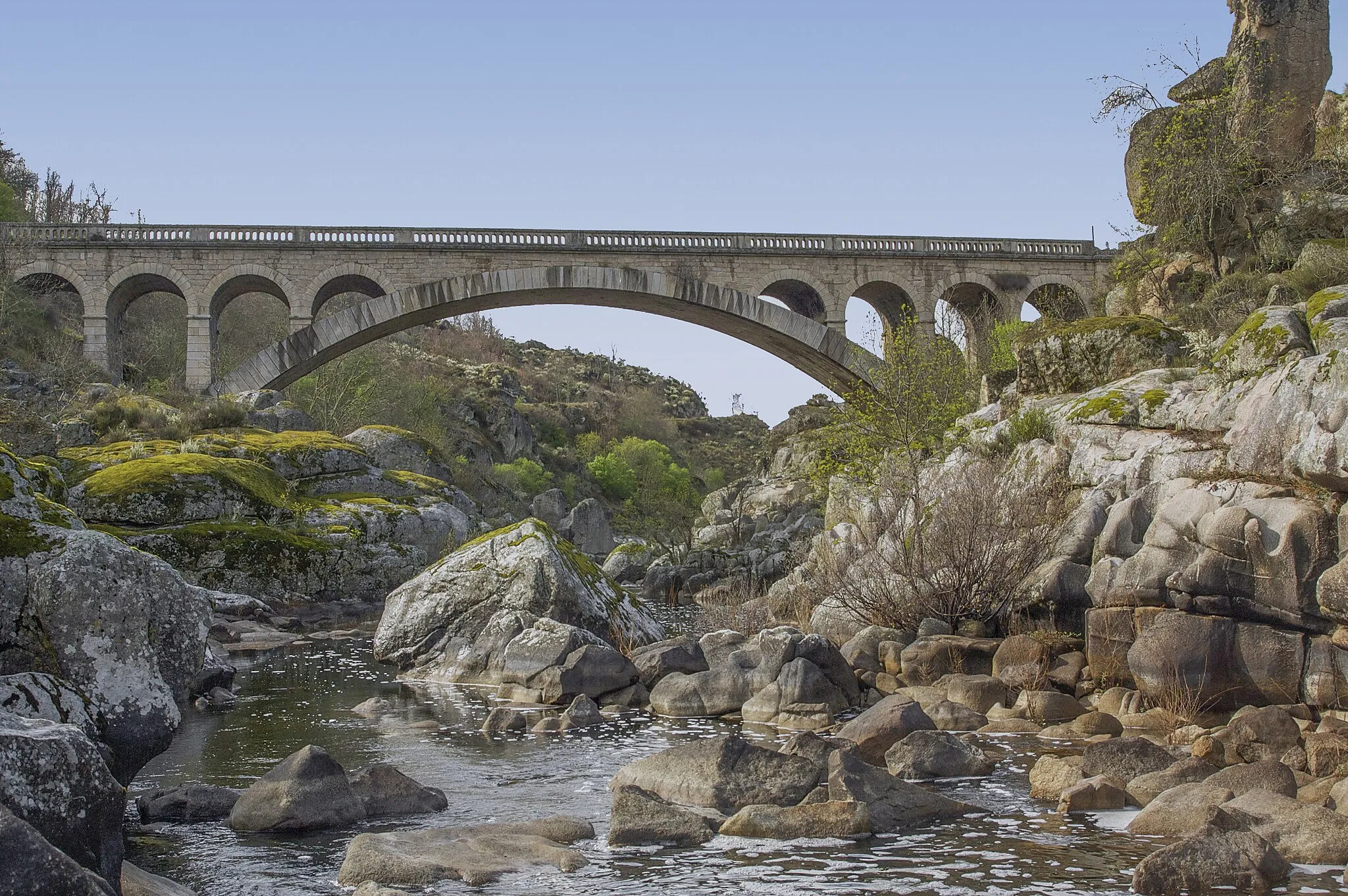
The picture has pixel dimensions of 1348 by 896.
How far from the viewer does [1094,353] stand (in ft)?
71.5

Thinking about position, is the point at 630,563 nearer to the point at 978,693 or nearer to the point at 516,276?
the point at 516,276

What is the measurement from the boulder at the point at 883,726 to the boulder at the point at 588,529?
48635 mm

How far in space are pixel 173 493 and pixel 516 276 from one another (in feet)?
70.1

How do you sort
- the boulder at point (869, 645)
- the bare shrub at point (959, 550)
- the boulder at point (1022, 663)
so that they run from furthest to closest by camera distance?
the bare shrub at point (959, 550)
the boulder at point (869, 645)
the boulder at point (1022, 663)

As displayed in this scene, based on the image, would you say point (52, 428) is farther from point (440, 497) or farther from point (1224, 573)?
point (1224, 573)

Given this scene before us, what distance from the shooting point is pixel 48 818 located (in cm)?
568

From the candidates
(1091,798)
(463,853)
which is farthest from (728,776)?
(1091,798)

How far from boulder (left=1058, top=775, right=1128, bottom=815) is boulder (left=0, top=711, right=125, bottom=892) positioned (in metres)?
6.60

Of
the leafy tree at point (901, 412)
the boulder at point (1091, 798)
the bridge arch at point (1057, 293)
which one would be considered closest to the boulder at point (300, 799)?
the boulder at point (1091, 798)

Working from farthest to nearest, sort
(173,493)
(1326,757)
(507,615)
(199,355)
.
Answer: (199,355) → (173,493) → (507,615) → (1326,757)

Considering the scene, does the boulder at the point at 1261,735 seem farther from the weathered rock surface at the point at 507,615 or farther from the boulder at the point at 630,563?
the boulder at the point at 630,563

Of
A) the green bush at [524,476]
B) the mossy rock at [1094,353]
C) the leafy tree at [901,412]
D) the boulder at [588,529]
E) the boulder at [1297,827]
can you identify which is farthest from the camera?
the green bush at [524,476]

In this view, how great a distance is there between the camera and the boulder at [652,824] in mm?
8297

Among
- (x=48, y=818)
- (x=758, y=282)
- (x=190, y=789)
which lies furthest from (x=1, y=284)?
(x=48, y=818)
